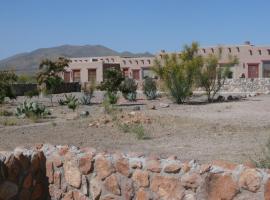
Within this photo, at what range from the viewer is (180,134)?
15.2m

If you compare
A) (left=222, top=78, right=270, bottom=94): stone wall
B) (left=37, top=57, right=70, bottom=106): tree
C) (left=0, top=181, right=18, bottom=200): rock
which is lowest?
(left=0, top=181, right=18, bottom=200): rock

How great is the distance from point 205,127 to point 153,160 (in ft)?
36.3

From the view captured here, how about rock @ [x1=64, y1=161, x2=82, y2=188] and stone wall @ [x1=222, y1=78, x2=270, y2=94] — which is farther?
stone wall @ [x1=222, y1=78, x2=270, y2=94]

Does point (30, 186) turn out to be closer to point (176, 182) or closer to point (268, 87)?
point (176, 182)

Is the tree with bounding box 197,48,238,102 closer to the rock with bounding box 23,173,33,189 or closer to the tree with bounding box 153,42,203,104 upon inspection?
Answer: the tree with bounding box 153,42,203,104

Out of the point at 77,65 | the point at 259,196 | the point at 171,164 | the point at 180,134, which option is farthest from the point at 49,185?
the point at 77,65

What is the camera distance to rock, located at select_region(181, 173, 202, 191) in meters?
5.52

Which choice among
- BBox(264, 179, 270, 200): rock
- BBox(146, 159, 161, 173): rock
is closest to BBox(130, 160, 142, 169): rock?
BBox(146, 159, 161, 173): rock

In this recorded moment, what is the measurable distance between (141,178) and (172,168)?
1.45 feet

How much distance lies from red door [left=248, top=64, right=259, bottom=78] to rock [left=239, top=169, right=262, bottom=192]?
5372 centimetres

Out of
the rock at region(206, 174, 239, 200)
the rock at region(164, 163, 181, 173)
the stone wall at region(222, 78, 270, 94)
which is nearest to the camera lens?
the rock at region(206, 174, 239, 200)

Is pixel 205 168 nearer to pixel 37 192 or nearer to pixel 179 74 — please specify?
pixel 37 192

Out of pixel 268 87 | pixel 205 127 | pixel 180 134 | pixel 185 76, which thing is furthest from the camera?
pixel 268 87

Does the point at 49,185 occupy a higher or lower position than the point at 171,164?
lower
